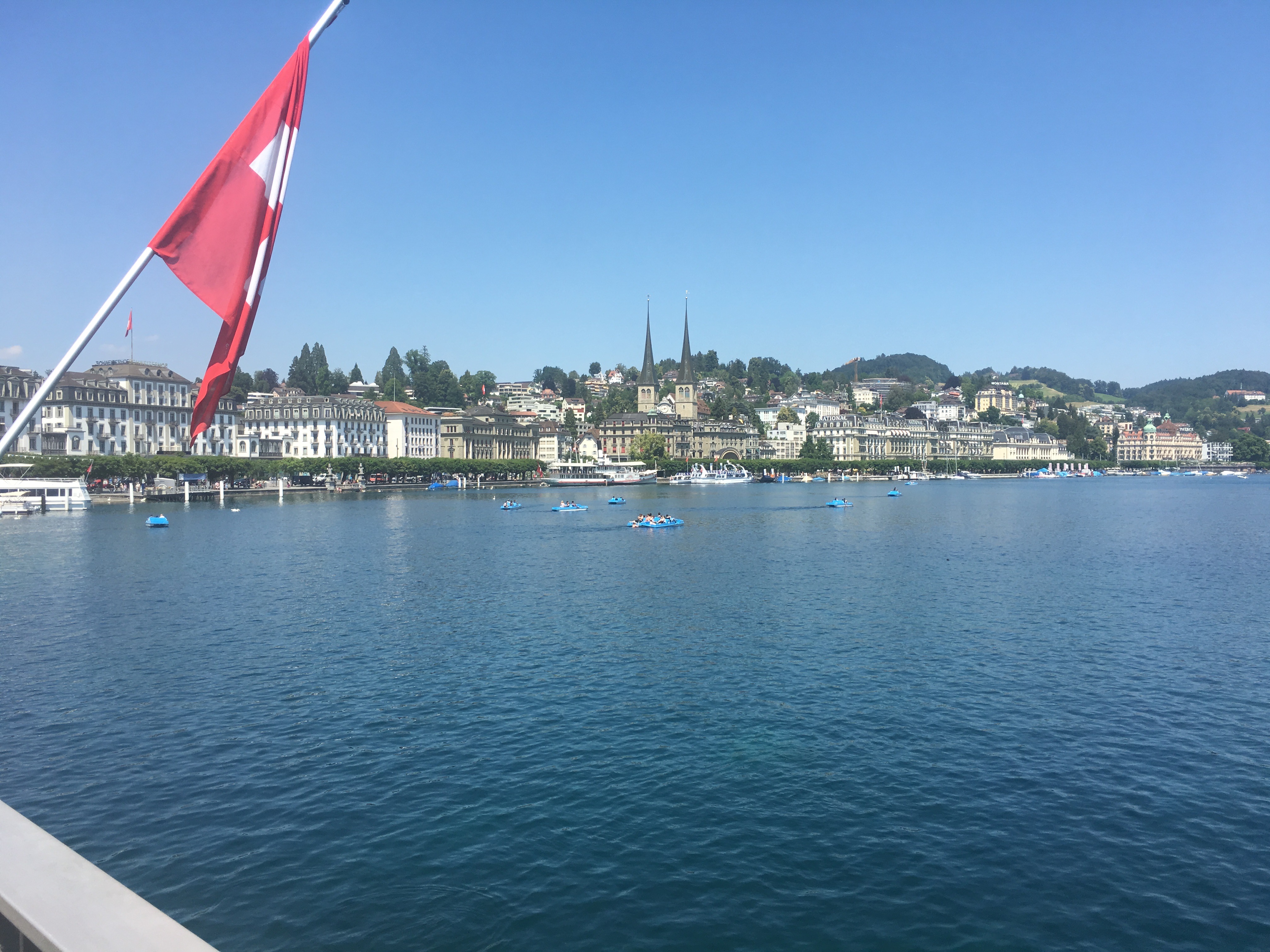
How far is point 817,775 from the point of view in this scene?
16.4m

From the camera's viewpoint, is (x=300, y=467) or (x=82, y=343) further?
(x=300, y=467)

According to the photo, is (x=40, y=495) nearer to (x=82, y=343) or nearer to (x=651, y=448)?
(x=82, y=343)

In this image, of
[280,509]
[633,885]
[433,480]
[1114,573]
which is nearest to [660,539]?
[1114,573]

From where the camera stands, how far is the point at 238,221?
8930mm

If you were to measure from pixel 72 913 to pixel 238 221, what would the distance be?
241 inches

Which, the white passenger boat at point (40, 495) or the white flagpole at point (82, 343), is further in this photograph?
the white passenger boat at point (40, 495)

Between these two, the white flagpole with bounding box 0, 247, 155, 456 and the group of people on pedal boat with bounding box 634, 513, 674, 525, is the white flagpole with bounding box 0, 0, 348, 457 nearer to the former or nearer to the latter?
the white flagpole with bounding box 0, 247, 155, 456

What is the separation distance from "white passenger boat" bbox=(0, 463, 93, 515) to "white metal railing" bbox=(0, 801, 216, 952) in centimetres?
8586

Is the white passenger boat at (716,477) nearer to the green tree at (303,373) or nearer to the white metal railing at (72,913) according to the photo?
the green tree at (303,373)

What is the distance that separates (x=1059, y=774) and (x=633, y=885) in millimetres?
8432

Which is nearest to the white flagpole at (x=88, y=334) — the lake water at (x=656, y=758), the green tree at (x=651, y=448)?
the lake water at (x=656, y=758)

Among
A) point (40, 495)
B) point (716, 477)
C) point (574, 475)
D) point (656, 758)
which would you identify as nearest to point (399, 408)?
point (574, 475)

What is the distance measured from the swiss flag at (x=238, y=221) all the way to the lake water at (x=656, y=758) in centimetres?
717

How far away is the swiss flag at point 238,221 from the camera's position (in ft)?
28.8
